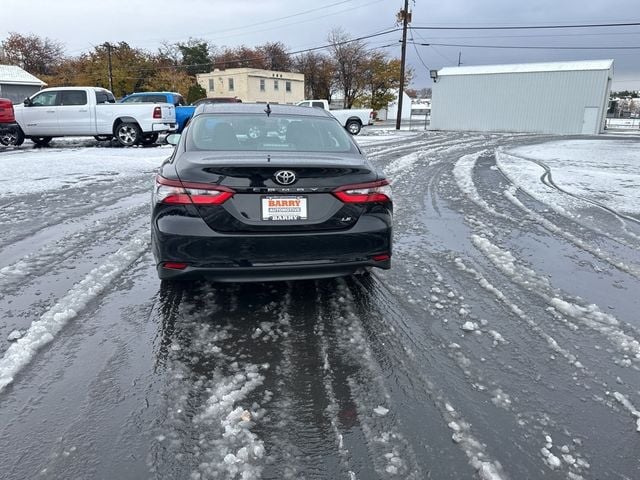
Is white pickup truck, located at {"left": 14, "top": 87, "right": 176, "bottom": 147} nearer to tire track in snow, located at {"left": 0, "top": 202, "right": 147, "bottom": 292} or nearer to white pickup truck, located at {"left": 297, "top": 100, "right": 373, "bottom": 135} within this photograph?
tire track in snow, located at {"left": 0, "top": 202, "right": 147, "bottom": 292}

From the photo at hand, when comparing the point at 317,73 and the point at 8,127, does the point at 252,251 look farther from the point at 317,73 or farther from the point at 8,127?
the point at 317,73

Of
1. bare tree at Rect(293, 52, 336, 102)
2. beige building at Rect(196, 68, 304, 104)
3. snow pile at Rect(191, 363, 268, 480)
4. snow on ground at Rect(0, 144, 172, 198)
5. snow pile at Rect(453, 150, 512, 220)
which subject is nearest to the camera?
snow pile at Rect(191, 363, 268, 480)

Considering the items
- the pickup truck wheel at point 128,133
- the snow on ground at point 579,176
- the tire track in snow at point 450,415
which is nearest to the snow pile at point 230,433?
the tire track in snow at point 450,415

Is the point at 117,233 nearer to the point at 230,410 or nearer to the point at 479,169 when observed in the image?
the point at 230,410

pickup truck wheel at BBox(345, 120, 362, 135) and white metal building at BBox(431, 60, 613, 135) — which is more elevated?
white metal building at BBox(431, 60, 613, 135)

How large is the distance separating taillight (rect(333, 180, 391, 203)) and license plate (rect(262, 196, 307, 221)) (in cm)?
27


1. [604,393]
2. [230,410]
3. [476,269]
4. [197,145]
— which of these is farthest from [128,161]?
[604,393]

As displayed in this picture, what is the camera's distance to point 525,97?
34.1 metres

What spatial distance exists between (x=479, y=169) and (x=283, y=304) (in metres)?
9.66

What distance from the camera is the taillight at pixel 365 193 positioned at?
3467 millimetres

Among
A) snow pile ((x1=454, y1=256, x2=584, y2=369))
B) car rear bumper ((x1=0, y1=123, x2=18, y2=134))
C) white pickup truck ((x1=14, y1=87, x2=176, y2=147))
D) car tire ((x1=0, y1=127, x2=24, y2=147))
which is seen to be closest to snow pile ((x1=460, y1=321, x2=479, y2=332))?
snow pile ((x1=454, y1=256, x2=584, y2=369))

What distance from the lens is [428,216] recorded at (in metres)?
7.01

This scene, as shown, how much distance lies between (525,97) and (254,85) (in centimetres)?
3080

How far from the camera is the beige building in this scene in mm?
54500
